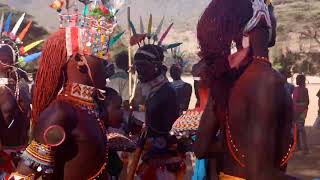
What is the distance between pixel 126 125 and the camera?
557 cm

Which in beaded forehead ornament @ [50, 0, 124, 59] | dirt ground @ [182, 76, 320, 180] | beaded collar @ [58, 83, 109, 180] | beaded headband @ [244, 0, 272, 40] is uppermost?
beaded headband @ [244, 0, 272, 40]

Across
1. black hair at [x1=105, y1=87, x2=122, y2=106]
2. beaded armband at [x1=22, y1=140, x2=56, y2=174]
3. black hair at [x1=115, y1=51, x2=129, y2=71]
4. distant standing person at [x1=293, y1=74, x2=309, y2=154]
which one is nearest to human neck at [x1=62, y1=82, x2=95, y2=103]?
beaded armband at [x1=22, y1=140, x2=56, y2=174]

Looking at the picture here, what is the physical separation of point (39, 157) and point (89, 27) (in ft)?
3.27

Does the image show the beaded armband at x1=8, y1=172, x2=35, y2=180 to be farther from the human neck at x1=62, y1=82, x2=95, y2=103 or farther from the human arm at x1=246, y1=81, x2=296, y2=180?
the human arm at x1=246, y1=81, x2=296, y2=180

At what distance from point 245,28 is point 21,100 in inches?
154

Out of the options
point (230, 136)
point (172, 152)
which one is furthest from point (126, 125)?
point (230, 136)

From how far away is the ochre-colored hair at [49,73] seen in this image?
3301 millimetres

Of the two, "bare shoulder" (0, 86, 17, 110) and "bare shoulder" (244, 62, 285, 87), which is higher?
"bare shoulder" (244, 62, 285, 87)

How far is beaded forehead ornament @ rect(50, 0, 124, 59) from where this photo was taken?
339 centimetres

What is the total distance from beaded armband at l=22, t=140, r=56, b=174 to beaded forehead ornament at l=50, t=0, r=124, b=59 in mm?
614

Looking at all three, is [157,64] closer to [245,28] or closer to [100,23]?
[100,23]

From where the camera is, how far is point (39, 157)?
298 cm

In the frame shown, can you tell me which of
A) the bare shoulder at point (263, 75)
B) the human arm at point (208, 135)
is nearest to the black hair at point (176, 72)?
the human arm at point (208, 135)

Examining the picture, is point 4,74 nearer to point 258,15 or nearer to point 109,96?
point 109,96
